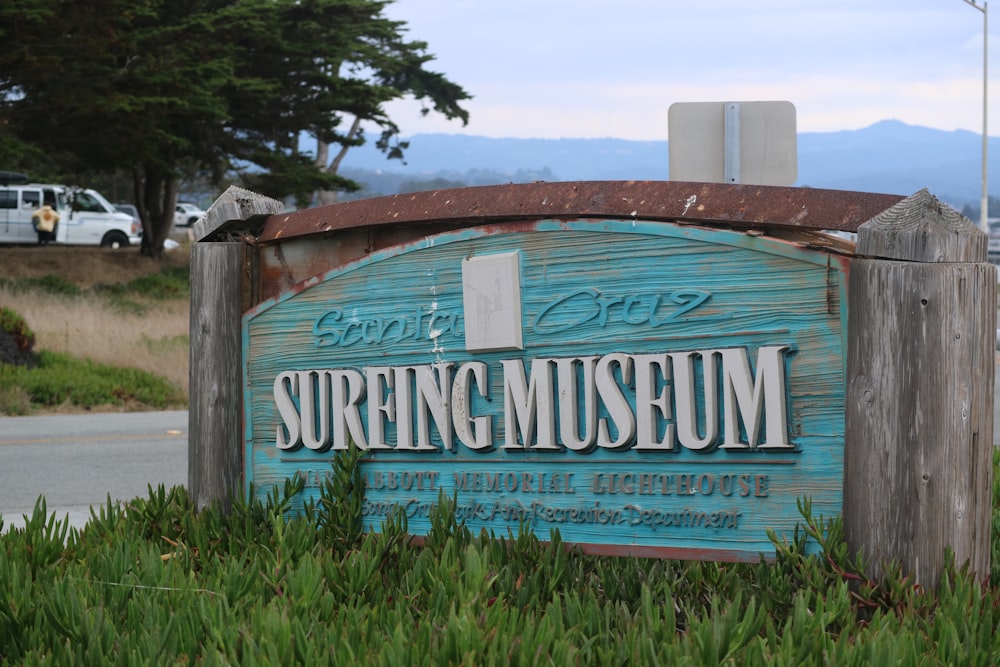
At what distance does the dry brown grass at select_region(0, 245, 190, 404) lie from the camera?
16.2m

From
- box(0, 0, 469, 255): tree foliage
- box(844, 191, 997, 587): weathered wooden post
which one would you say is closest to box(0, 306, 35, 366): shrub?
box(0, 0, 469, 255): tree foliage

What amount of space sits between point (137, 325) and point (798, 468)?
18372mm

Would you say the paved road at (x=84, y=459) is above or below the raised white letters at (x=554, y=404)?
below

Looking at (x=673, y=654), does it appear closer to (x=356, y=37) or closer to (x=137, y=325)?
(x=137, y=325)

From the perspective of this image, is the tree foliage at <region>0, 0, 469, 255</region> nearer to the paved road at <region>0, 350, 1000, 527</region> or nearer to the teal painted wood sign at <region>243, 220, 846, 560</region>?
the paved road at <region>0, 350, 1000, 527</region>

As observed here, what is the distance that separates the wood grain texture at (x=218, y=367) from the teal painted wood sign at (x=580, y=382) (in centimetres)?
15

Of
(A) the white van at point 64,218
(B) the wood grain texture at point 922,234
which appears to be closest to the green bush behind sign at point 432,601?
(B) the wood grain texture at point 922,234

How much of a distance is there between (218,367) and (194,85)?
23897 mm

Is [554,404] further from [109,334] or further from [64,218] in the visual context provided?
[64,218]

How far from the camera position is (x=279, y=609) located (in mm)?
2785

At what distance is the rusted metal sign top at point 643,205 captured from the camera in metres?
3.10

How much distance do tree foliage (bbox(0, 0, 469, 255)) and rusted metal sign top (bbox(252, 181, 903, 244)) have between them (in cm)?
2050

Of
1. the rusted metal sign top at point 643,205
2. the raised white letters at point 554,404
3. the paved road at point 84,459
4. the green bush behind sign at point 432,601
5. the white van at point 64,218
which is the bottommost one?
the paved road at point 84,459

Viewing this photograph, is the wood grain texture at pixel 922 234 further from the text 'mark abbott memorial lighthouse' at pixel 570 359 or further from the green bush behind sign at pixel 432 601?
the green bush behind sign at pixel 432 601
